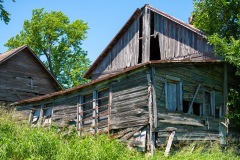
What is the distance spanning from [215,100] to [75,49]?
72.8 ft

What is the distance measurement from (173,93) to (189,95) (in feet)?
3.36

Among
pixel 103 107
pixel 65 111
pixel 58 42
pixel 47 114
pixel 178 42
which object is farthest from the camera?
pixel 58 42

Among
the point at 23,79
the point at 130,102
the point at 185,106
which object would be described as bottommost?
the point at 185,106

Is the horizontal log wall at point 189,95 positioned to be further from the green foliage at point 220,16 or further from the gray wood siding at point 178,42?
the green foliage at point 220,16

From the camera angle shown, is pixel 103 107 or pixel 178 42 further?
pixel 178 42

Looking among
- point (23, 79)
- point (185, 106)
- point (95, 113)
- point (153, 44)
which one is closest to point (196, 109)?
point (185, 106)

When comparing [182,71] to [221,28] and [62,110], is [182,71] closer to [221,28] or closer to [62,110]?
[221,28]

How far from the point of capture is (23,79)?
25.8 m

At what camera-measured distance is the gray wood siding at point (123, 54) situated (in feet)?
66.2

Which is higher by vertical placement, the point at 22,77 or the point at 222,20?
the point at 222,20

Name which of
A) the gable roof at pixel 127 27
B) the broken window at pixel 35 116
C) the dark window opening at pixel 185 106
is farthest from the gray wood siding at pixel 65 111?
the dark window opening at pixel 185 106

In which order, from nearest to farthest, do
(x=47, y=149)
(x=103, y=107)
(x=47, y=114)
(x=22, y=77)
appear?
(x=47, y=149) < (x=103, y=107) < (x=47, y=114) < (x=22, y=77)

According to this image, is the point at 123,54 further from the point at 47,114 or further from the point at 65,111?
the point at 47,114

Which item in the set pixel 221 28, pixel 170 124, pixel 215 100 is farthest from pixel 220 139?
pixel 221 28
